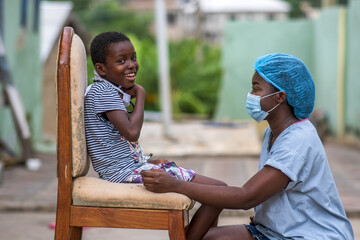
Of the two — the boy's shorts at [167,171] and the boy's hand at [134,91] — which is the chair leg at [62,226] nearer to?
the boy's shorts at [167,171]

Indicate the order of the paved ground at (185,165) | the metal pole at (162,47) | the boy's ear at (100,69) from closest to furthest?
the boy's ear at (100,69)
the paved ground at (185,165)
the metal pole at (162,47)

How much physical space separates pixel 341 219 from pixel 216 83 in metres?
14.4

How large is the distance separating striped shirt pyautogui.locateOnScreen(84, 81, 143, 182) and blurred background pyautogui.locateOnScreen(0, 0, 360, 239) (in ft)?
11.2

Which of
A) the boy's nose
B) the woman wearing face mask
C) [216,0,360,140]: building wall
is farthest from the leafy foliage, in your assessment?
the woman wearing face mask

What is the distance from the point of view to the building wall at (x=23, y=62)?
305 inches

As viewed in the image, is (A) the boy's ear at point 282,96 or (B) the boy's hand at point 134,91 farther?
(B) the boy's hand at point 134,91

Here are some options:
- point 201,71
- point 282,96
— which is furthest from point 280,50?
point 282,96

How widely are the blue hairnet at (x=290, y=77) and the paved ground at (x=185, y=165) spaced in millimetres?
2402

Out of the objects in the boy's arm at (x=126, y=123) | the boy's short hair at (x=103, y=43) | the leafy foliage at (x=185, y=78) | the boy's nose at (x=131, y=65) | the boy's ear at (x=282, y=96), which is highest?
the boy's short hair at (x=103, y=43)

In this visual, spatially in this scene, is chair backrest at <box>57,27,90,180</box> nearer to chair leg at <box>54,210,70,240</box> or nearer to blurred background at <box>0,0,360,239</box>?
chair leg at <box>54,210,70,240</box>

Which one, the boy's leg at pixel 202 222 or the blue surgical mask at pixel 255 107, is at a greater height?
the blue surgical mask at pixel 255 107

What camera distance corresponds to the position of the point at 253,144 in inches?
360

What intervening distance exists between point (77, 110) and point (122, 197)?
42 cm

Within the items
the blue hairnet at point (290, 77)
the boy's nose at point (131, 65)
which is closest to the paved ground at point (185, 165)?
the boy's nose at point (131, 65)
